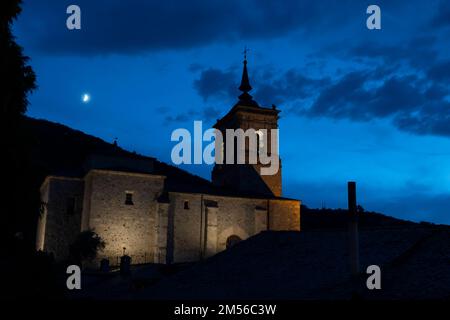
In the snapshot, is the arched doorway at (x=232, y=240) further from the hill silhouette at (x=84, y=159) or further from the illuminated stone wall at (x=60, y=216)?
the hill silhouette at (x=84, y=159)

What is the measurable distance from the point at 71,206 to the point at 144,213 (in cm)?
499

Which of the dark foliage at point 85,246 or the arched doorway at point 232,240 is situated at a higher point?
the arched doorway at point 232,240

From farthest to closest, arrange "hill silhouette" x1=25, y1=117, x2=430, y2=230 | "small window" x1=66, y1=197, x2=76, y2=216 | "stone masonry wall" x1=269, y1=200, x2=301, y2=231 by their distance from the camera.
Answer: "hill silhouette" x1=25, y1=117, x2=430, y2=230 → "stone masonry wall" x1=269, y1=200, x2=301, y2=231 → "small window" x1=66, y1=197, x2=76, y2=216

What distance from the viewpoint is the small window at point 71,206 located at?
3416 centimetres

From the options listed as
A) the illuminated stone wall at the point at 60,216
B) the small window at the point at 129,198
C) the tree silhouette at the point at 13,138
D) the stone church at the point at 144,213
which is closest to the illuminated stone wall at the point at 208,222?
the stone church at the point at 144,213

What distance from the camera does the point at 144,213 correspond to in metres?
34.4

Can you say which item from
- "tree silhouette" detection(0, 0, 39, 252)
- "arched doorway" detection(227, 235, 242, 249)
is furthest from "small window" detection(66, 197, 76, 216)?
"tree silhouette" detection(0, 0, 39, 252)

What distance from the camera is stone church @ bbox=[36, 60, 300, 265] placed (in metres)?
33.3

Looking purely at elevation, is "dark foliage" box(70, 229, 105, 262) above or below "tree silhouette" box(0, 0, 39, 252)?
below

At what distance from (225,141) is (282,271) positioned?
29192 mm

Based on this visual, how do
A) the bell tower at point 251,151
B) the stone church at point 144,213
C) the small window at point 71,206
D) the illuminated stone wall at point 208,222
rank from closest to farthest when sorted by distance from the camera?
the stone church at point 144,213 < the small window at point 71,206 < the illuminated stone wall at point 208,222 < the bell tower at point 251,151

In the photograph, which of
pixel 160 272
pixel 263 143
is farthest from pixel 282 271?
pixel 263 143

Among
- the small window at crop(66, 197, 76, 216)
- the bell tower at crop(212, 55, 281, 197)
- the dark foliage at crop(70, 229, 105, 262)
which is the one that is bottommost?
the dark foliage at crop(70, 229, 105, 262)

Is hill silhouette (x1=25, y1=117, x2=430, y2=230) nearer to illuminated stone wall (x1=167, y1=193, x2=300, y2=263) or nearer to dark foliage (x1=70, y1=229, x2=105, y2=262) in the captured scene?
illuminated stone wall (x1=167, y1=193, x2=300, y2=263)
